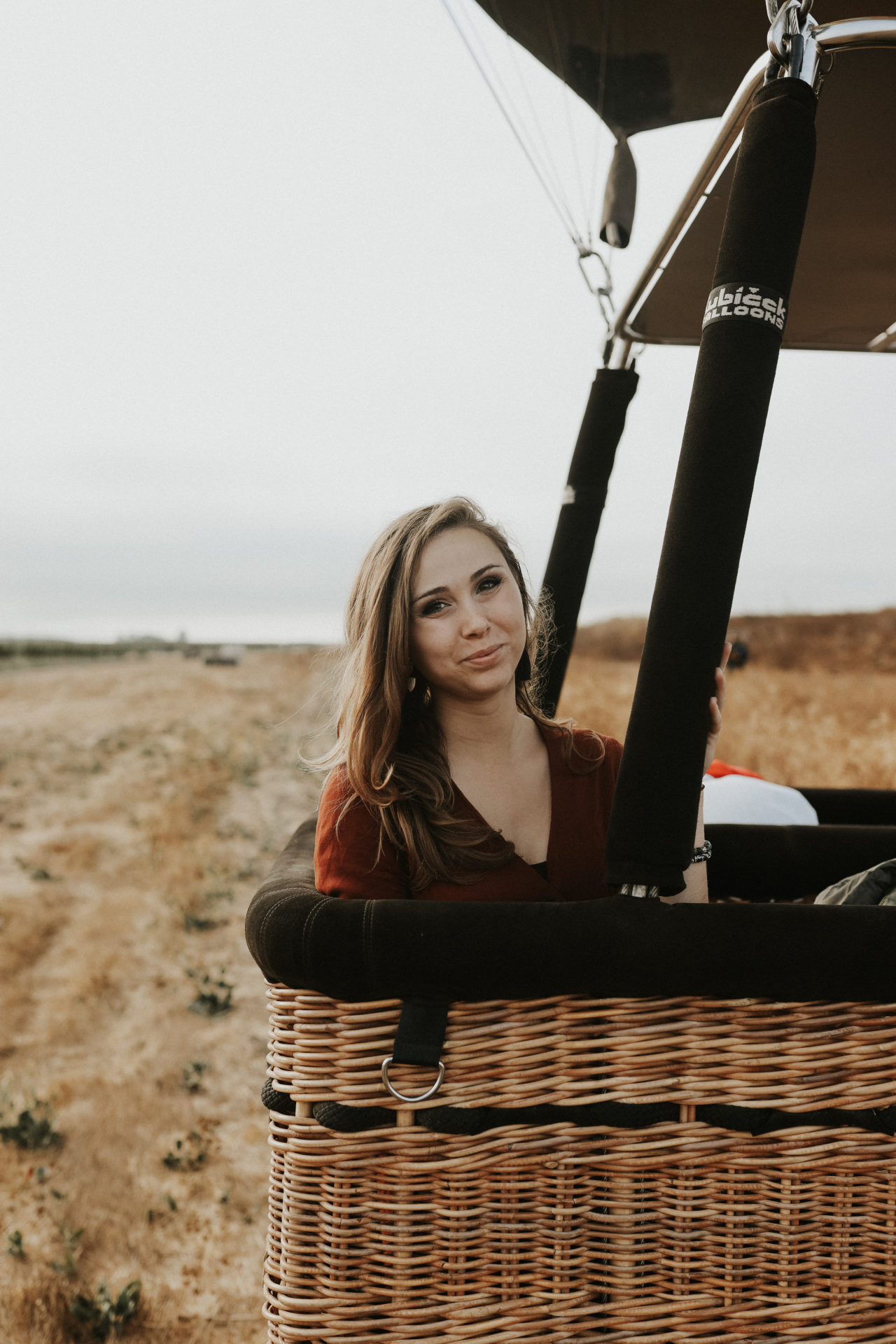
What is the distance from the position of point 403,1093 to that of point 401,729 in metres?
0.70

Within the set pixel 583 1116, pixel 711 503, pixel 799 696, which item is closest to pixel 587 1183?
pixel 583 1116

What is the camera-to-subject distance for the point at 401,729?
59.4 inches

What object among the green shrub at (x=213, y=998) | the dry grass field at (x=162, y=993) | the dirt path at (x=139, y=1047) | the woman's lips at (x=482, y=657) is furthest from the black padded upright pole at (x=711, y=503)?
the green shrub at (x=213, y=998)

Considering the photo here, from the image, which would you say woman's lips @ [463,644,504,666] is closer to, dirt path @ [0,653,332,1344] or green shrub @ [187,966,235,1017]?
dirt path @ [0,653,332,1344]

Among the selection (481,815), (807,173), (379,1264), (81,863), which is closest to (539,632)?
(481,815)

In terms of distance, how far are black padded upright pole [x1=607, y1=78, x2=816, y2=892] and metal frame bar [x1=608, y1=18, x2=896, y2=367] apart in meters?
0.12

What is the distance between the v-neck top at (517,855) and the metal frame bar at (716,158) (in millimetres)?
777

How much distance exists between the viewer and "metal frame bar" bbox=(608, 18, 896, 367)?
96 cm

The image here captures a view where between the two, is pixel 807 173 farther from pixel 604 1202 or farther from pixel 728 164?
pixel 604 1202

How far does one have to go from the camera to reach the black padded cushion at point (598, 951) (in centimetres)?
84

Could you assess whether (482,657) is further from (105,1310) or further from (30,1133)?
(30,1133)

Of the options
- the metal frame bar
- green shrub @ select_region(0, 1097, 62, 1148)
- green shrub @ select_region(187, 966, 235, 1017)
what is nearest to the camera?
the metal frame bar

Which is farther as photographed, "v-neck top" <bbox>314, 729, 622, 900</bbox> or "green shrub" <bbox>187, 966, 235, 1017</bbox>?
"green shrub" <bbox>187, 966, 235, 1017</bbox>

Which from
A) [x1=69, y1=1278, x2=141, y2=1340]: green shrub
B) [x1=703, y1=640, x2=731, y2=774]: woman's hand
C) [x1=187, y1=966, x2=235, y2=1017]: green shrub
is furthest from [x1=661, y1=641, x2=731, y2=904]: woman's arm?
[x1=187, y1=966, x2=235, y2=1017]: green shrub
